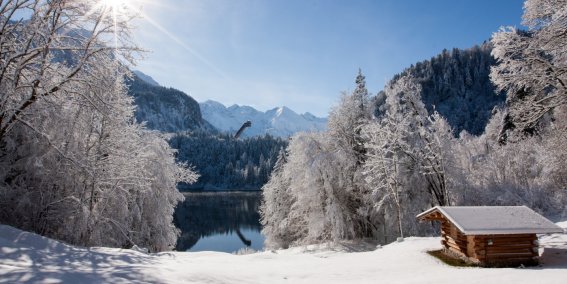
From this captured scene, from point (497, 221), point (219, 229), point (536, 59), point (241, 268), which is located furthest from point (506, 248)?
point (219, 229)

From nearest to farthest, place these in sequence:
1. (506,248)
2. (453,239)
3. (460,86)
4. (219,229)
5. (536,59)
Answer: (536,59) → (506,248) → (453,239) → (219,229) → (460,86)

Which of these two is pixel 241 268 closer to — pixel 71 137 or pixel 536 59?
pixel 71 137

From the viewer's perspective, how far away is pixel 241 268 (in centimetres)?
1355

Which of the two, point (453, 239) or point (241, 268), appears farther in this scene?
point (453, 239)

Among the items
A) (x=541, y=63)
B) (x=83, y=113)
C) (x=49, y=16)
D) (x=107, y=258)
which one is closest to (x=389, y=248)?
(x=541, y=63)

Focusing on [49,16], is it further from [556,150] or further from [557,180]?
[557,180]

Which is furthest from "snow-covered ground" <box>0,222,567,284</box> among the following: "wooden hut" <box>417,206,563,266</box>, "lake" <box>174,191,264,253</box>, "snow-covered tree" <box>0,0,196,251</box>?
"lake" <box>174,191,264,253</box>

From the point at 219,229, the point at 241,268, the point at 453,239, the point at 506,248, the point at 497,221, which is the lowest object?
the point at 219,229

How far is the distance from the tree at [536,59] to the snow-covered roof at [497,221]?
411cm

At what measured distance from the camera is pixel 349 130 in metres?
31.3

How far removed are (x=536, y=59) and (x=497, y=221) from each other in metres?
6.57

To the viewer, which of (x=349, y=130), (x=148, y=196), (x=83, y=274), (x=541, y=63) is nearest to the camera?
(x=83, y=274)

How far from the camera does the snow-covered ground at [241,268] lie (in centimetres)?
841

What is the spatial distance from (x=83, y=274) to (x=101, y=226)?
13.8 m
